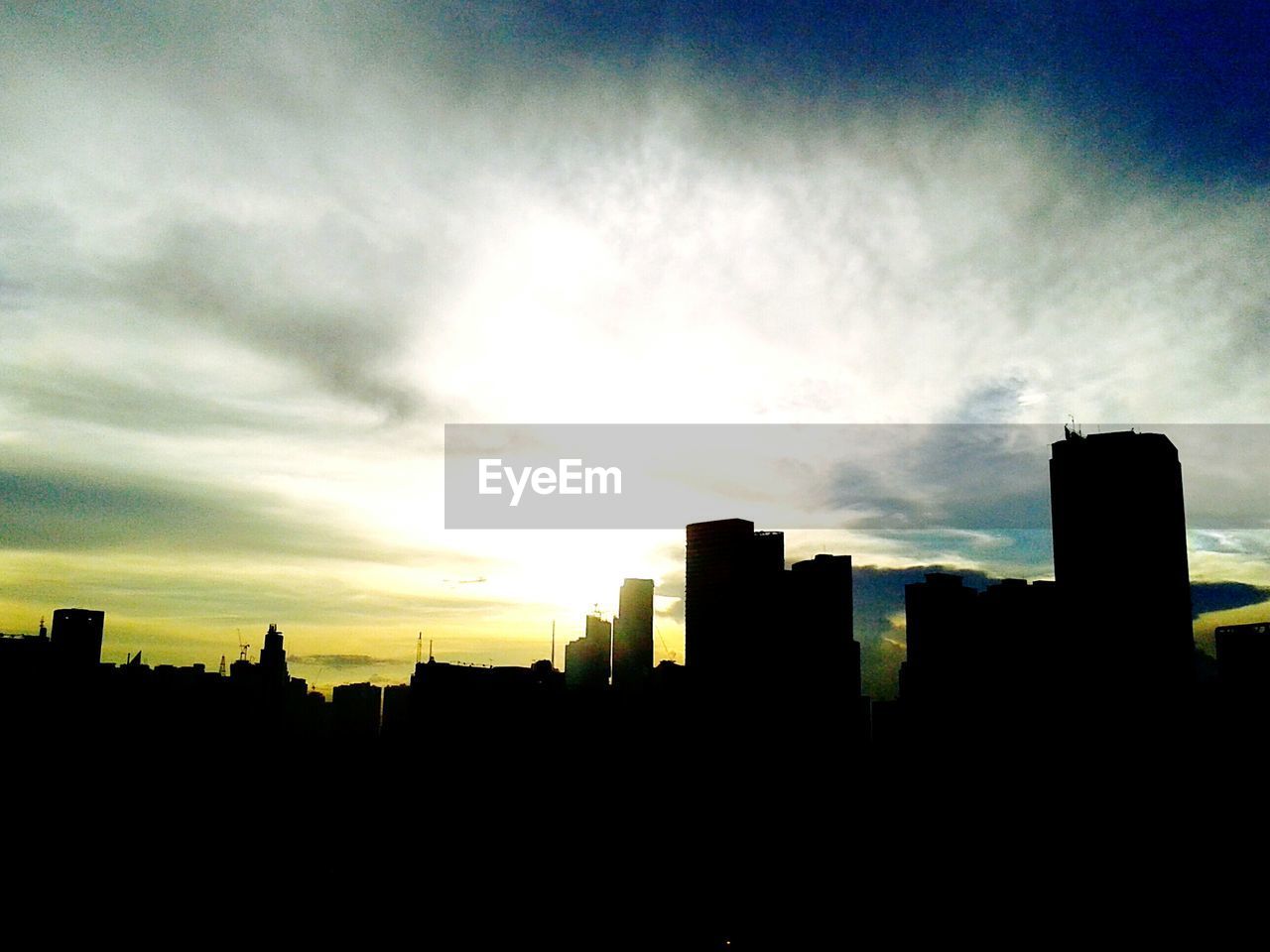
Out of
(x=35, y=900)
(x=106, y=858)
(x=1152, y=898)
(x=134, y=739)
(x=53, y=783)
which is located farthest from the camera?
(x=134, y=739)

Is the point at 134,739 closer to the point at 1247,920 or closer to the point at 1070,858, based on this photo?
the point at 1070,858

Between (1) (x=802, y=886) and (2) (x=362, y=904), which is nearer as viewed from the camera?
(2) (x=362, y=904)

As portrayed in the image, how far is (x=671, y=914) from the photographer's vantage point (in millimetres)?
177250

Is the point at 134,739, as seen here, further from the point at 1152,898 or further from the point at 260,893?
the point at 1152,898

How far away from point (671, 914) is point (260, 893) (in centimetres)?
7278

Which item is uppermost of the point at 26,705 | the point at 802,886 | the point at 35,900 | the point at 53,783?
the point at 26,705

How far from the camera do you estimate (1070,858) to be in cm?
19612

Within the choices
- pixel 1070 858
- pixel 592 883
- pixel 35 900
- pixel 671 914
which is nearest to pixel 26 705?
pixel 35 900

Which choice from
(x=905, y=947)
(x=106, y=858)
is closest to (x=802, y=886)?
(x=905, y=947)

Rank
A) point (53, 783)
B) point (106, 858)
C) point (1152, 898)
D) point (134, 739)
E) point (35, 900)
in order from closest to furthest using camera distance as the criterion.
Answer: point (35, 900) → point (106, 858) → point (53, 783) → point (1152, 898) → point (134, 739)

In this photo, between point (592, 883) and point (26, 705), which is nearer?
point (26, 705)

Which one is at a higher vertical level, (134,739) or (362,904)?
(134,739)

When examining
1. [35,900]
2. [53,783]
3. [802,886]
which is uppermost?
[53,783]

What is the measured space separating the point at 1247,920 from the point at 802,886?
79430 mm
